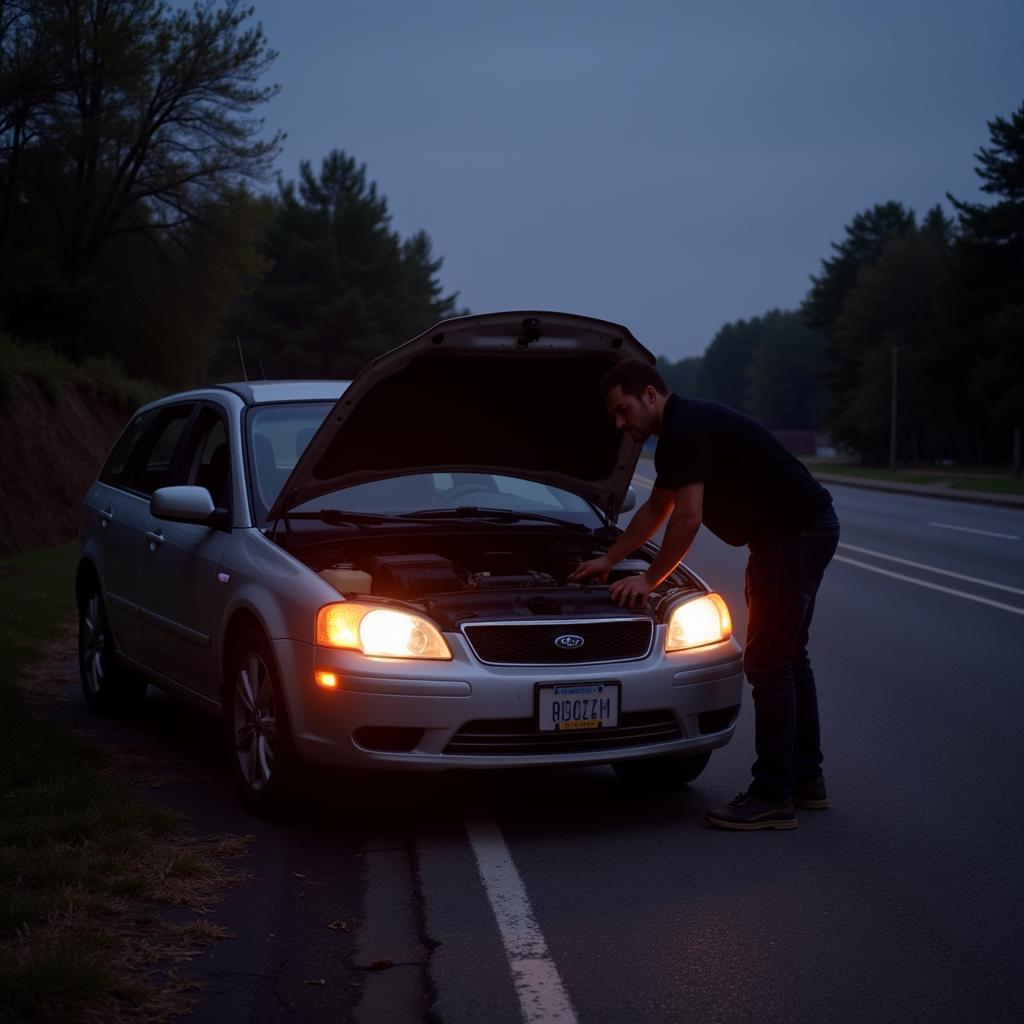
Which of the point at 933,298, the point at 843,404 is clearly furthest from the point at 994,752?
the point at 843,404

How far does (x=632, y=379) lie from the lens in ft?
19.6

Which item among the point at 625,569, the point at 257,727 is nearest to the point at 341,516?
the point at 257,727

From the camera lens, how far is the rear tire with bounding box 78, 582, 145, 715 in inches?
325

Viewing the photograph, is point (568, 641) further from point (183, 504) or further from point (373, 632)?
point (183, 504)

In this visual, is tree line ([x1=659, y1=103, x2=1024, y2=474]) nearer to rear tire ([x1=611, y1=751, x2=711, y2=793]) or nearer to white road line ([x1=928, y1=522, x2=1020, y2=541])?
white road line ([x1=928, y1=522, x2=1020, y2=541])

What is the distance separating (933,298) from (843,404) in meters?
12.3

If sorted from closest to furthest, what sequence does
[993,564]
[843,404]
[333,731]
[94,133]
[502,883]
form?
[502,883], [333,731], [993,564], [94,133], [843,404]

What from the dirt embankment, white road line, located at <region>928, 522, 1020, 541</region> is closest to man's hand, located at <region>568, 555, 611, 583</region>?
the dirt embankment

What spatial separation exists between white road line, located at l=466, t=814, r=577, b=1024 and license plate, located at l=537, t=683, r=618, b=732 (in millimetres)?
496

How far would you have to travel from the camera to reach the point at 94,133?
38.2 metres

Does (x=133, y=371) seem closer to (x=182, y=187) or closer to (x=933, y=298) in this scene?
(x=182, y=187)

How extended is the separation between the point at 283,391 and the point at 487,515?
1.14 meters

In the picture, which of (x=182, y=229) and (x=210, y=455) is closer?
(x=210, y=455)

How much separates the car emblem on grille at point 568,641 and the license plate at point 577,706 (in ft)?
0.52
